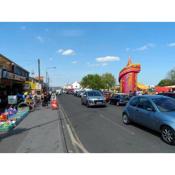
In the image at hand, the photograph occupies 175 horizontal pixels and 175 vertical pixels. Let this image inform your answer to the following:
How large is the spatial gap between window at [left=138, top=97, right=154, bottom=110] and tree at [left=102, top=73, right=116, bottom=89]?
112 m

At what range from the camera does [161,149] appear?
678 cm

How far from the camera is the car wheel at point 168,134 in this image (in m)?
7.23

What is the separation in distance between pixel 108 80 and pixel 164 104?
120 m

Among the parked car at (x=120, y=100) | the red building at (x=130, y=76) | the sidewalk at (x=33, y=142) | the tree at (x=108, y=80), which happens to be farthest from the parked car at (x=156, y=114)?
the tree at (x=108, y=80)

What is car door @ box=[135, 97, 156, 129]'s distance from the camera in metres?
8.54

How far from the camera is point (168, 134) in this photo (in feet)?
24.4

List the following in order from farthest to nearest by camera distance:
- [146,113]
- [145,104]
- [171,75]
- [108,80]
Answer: [108,80] < [171,75] < [145,104] < [146,113]

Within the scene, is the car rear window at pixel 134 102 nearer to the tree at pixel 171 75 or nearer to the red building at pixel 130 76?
the red building at pixel 130 76

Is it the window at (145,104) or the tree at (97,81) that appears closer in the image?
the window at (145,104)

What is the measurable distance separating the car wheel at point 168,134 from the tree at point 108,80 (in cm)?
11412

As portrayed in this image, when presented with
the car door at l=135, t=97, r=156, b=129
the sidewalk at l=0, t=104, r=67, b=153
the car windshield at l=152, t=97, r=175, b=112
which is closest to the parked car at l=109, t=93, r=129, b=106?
the car door at l=135, t=97, r=156, b=129

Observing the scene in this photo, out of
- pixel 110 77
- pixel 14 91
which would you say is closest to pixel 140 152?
pixel 14 91

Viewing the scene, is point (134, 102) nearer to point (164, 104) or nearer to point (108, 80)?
point (164, 104)

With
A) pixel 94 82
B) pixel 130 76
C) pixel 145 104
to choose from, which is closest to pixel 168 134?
pixel 145 104
